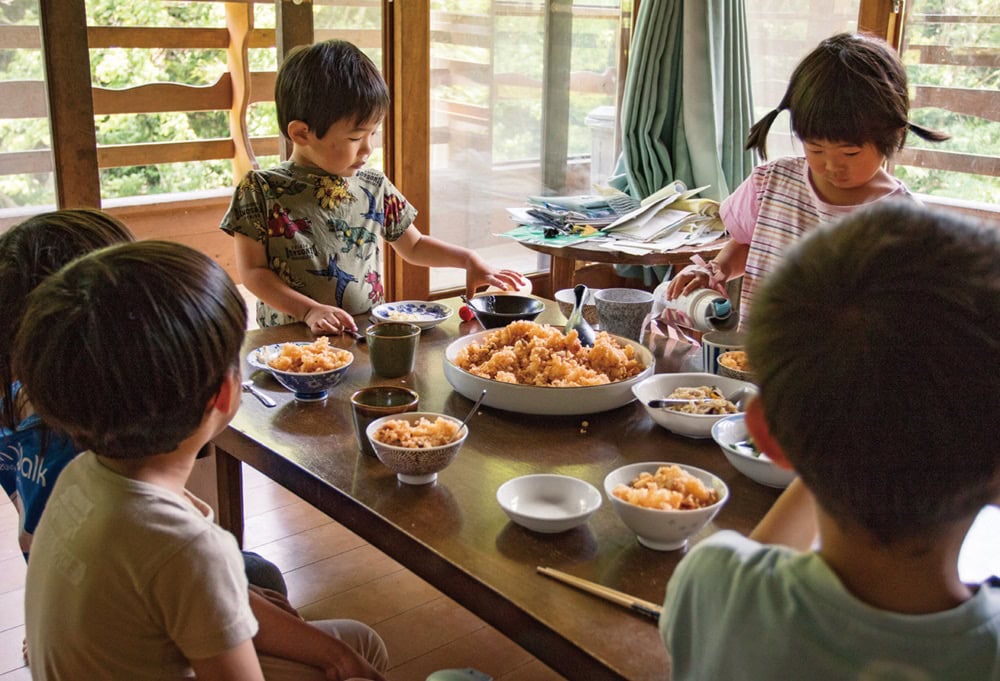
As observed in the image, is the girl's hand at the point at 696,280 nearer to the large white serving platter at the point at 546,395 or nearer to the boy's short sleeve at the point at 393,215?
the large white serving platter at the point at 546,395

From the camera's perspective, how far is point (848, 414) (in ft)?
2.46

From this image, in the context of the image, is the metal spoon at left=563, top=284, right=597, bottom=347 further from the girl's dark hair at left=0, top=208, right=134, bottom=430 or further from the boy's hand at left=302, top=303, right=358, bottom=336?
the girl's dark hair at left=0, top=208, right=134, bottom=430

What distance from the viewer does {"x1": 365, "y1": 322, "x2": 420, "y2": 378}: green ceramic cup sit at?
5.82 ft

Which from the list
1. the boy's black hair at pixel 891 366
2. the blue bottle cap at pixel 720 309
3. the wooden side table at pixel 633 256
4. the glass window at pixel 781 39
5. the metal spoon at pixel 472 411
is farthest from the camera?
the glass window at pixel 781 39

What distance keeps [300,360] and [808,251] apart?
1.10m

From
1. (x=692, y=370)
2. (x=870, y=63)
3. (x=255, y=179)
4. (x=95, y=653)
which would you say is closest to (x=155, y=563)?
(x=95, y=653)

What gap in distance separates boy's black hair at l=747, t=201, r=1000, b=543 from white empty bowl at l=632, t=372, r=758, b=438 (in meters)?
0.69

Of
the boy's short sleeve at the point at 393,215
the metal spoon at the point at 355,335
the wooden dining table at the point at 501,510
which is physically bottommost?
the wooden dining table at the point at 501,510

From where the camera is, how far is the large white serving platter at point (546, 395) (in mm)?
1570

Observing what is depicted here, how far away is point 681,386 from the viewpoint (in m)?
1.66

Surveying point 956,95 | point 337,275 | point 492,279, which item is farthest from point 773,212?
point 956,95

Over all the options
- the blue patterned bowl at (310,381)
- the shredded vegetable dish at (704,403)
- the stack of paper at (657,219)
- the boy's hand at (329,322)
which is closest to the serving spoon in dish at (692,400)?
the shredded vegetable dish at (704,403)

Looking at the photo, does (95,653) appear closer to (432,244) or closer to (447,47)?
(432,244)

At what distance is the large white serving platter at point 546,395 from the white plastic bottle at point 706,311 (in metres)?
0.30
